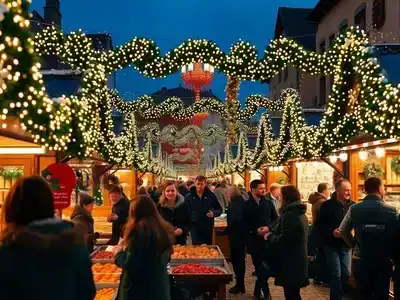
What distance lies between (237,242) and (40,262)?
8733 millimetres

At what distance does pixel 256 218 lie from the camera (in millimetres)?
10734

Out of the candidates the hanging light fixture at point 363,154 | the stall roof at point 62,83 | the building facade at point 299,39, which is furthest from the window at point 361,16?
the stall roof at point 62,83

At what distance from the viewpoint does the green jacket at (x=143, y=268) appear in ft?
18.2

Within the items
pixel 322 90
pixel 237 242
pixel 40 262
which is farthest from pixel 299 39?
pixel 40 262

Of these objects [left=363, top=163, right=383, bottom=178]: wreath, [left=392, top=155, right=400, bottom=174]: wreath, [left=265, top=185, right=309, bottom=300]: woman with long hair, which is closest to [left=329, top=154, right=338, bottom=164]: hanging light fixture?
[left=363, top=163, right=383, bottom=178]: wreath

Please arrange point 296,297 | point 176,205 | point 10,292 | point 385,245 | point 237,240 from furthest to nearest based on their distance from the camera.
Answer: point 237,240 → point 176,205 → point 296,297 → point 385,245 → point 10,292

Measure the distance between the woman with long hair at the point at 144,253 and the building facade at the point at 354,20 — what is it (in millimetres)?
13392

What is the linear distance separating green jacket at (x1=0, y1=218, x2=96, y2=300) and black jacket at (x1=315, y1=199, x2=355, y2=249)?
6770 mm

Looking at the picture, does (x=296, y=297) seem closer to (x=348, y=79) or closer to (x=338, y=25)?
(x=348, y=79)

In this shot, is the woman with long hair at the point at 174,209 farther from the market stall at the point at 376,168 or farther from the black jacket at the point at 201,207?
the market stall at the point at 376,168

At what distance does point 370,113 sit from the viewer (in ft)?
34.0

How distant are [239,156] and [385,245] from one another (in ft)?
68.5

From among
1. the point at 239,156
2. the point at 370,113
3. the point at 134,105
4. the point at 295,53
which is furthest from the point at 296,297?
the point at 239,156

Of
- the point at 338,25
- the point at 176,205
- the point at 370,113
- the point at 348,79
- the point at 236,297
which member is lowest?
the point at 236,297
